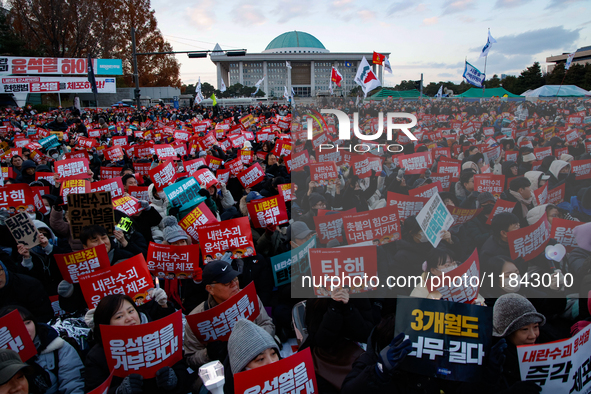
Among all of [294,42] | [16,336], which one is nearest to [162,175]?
[16,336]

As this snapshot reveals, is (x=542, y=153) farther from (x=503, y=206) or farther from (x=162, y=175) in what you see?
(x=162, y=175)

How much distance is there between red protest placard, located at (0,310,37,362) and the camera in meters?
2.21

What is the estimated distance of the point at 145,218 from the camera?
510 cm

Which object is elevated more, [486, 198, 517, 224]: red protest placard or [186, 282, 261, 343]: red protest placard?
[486, 198, 517, 224]: red protest placard

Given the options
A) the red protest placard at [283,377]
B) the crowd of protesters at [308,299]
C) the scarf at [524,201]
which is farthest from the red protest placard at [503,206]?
the red protest placard at [283,377]

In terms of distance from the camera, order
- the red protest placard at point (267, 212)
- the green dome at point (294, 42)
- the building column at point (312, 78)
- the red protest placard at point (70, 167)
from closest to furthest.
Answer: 1. the red protest placard at point (267, 212)
2. the red protest placard at point (70, 167)
3. the building column at point (312, 78)
4. the green dome at point (294, 42)

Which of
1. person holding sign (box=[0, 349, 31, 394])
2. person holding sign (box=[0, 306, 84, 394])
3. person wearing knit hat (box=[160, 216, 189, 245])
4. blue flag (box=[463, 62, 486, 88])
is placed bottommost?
person holding sign (box=[0, 306, 84, 394])

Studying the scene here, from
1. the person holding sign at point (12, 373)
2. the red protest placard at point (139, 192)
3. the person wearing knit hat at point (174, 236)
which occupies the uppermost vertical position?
the red protest placard at point (139, 192)

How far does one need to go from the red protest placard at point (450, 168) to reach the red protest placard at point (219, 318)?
486cm

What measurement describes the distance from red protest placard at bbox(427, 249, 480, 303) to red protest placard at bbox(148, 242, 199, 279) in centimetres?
208

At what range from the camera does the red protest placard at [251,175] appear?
21.7 ft

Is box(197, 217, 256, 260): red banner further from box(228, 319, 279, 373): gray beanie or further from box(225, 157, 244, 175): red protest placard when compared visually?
box(225, 157, 244, 175): red protest placard

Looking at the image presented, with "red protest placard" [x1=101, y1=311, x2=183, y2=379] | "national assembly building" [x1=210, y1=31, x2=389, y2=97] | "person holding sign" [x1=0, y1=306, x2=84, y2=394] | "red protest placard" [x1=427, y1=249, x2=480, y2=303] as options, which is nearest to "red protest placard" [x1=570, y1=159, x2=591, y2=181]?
"red protest placard" [x1=427, y1=249, x2=480, y2=303]

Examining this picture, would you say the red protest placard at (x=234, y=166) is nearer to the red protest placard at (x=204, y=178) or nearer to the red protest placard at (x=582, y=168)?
the red protest placard at (x=204, y=178)
